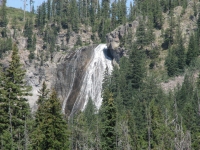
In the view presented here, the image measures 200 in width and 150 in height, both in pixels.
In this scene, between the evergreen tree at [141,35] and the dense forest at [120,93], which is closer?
the dense forest at [120,93]

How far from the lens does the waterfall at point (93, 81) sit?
11644 cm

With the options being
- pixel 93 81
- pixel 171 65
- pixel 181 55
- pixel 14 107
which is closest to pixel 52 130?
pixel 14 107

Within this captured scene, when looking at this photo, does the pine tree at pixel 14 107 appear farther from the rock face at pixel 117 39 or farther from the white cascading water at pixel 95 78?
the rock face at pixel 117 39

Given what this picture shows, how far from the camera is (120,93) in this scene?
100688mm

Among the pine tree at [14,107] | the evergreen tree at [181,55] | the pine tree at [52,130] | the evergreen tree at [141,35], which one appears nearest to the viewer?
the pine tree at [52,130]

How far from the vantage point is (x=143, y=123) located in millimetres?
79438

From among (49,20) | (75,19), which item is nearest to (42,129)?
(75,19)

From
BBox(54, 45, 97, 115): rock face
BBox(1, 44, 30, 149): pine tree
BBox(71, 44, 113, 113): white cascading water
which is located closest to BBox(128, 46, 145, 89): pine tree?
BBox(71, 44, 113, 113): white cascading water

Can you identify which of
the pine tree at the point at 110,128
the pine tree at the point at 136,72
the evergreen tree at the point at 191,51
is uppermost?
the evergreen tree at the point at 191,51

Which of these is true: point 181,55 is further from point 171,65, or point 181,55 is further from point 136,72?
point 136,72

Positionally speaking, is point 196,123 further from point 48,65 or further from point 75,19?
point 75,19

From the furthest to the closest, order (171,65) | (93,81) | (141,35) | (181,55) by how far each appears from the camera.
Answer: (141,35), (93,81), (181,55), (171,65)

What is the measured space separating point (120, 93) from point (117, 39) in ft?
105

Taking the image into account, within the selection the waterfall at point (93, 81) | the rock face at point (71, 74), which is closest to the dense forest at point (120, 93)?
the waterfall at point (93, 81)
